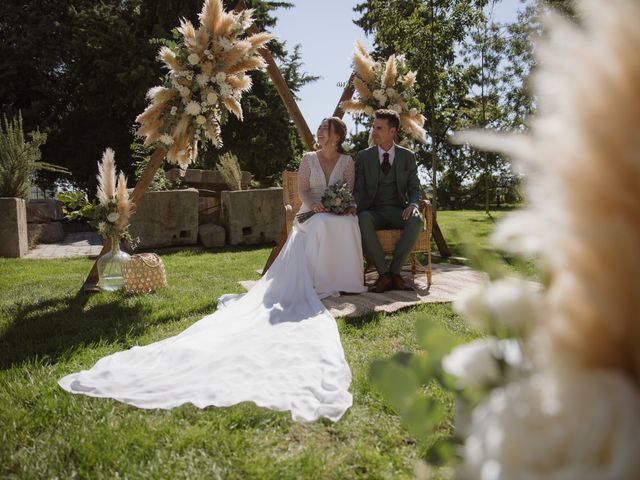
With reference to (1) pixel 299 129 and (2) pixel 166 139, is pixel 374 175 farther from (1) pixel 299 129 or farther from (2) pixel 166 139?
(2) pixel 166 139

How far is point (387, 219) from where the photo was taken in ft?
19.5

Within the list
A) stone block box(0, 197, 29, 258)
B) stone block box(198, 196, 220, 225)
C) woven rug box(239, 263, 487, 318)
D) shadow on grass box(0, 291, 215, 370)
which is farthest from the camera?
stone block box(198, 196, 220, 225)

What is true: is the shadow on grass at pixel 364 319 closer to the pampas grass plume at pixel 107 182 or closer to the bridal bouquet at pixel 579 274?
the pampas grass plume at pixel 107 182

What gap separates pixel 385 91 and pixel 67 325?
4.99m

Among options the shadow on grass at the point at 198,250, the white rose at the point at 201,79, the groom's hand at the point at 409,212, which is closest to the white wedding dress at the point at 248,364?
the groom's hand at the point at 409,212

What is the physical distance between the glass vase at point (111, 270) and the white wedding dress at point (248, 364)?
4.92 feet

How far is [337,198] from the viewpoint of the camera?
5598mm

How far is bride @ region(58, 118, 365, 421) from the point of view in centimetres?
258

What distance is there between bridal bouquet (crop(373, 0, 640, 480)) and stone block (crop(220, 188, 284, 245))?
9.59 meters

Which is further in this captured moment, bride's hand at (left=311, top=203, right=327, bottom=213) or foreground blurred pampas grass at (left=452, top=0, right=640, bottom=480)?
bride's hand at (left=311, top=203, right=327, bottom=213)

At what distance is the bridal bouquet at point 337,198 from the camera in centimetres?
559

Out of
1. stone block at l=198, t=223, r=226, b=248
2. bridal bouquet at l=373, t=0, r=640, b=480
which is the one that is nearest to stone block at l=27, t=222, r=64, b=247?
stone block at l=198, t=223, r=226, b=248

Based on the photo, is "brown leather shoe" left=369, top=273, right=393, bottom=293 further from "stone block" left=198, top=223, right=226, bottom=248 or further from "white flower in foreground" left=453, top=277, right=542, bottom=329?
"stone block" left=198, top=223, right=226, bottom=248

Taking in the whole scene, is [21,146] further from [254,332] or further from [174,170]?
[254,332]
